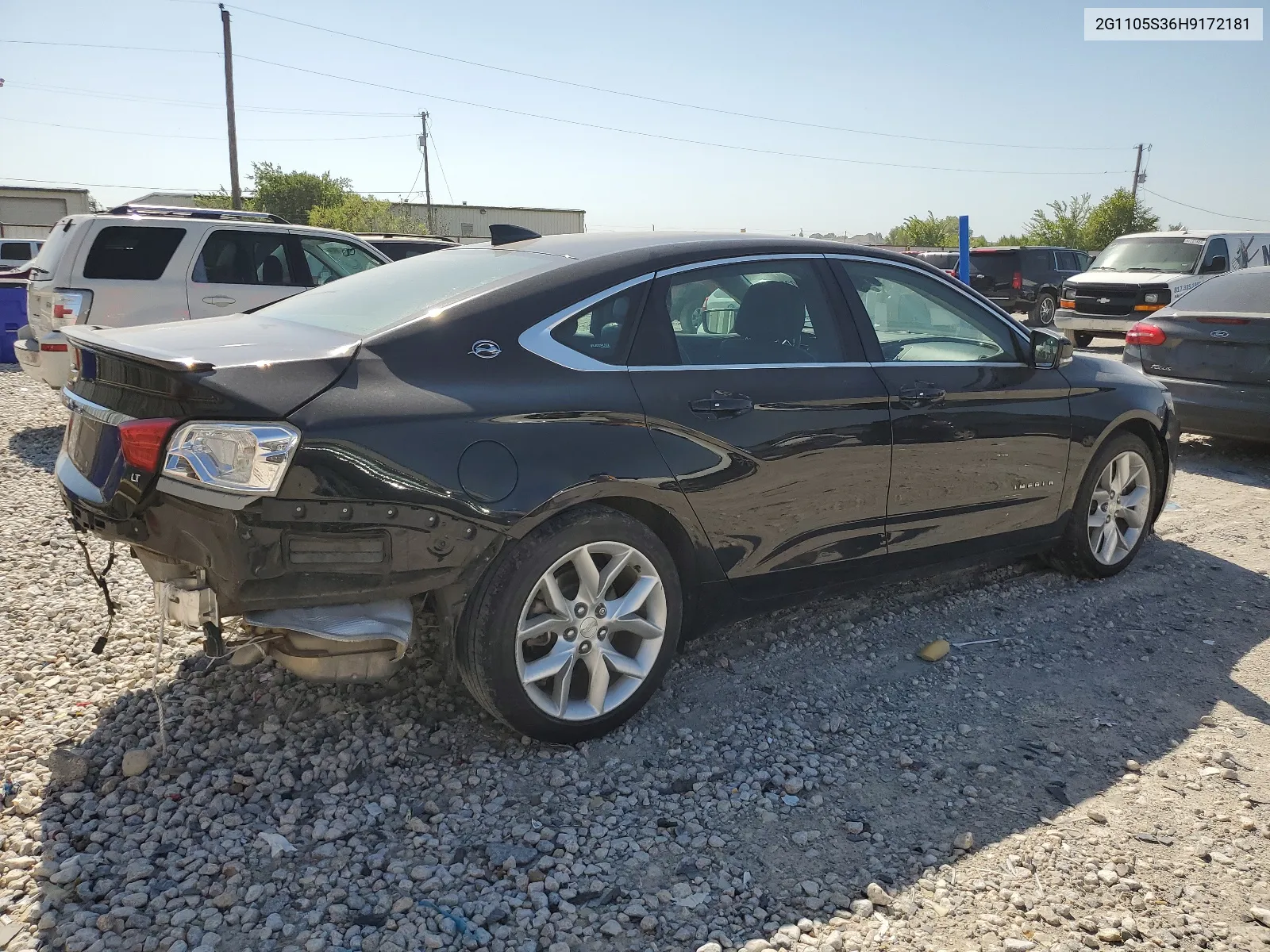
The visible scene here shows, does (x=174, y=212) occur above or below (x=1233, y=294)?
above

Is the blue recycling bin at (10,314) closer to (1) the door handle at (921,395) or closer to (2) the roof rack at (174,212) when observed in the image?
(2) the roof rack at (174,212)

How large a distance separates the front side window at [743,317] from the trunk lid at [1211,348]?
5.32 meters

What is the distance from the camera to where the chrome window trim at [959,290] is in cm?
412

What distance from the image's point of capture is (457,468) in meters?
2.93

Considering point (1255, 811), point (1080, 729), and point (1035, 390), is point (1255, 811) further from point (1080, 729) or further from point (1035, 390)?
point (1035, 390)

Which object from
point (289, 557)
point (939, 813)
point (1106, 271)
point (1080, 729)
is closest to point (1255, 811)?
A: point (1080, 729)

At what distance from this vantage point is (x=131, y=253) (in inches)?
343

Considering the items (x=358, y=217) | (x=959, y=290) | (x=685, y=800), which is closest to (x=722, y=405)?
(x=685, y=800)

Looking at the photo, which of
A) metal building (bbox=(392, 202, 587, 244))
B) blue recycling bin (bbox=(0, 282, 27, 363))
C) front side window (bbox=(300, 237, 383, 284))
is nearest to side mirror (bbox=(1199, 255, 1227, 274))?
front side window (bbox=(300, 237, 383, 284))

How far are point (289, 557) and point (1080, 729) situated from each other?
2815 mm

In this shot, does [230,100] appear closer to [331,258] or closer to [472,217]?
[331,258]

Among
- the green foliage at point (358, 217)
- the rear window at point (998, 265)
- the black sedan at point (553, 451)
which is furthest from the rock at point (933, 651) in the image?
the green foliage at point (358, 217)

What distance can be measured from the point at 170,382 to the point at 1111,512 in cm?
451

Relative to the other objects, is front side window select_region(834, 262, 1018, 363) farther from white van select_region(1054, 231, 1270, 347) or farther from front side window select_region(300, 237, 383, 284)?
white van select_region(1054, 231, 1270, 347)
